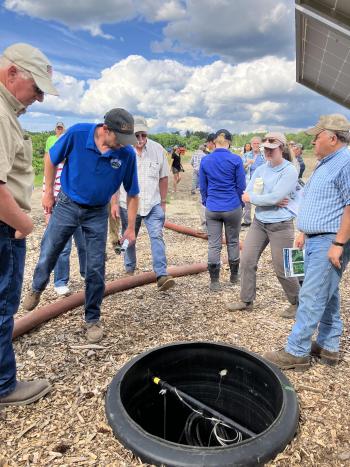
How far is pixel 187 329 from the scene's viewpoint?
14.0 feet

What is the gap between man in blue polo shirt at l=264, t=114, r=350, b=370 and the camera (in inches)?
121

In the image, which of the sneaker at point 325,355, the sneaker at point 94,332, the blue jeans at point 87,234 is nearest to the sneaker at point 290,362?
the sneaker at point 325,355

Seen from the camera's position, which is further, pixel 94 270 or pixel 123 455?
pixel 94 270

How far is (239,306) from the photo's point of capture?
4.74 m

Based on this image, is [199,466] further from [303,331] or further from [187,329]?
[187,329]

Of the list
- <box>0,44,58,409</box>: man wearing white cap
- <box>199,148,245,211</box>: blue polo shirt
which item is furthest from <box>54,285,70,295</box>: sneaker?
<box>0,44,58,409</box>: man wearing white cap

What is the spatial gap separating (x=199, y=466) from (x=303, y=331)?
160 cm

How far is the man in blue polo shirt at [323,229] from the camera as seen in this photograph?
307 centimetres

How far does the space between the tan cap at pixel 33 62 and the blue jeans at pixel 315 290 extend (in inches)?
88.3

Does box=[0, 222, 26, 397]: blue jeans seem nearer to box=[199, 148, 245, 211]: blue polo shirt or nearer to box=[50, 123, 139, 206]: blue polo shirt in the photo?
box=[50, 123, 139, 206]: blue polo shirt

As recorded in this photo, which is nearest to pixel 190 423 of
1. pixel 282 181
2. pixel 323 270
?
pixel 323 270

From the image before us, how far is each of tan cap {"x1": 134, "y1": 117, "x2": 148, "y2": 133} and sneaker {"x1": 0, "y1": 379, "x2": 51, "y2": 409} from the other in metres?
3.19

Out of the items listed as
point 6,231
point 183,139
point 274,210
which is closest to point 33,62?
point 6,231

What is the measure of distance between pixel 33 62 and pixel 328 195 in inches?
88.9
